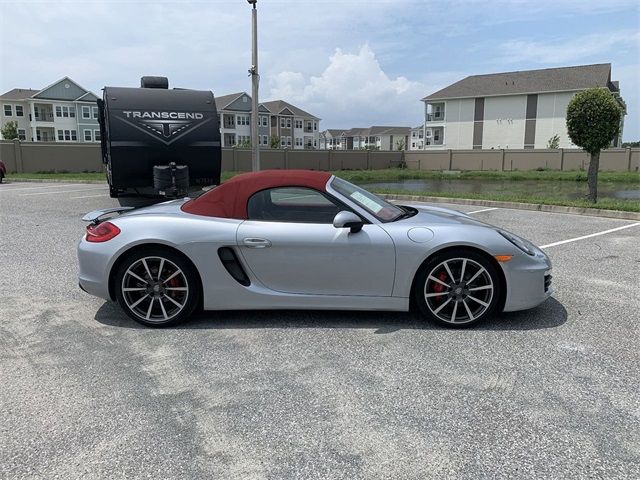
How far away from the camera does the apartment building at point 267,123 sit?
72750 mm

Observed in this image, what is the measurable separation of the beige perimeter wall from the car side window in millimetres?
32106

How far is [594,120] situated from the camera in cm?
1416

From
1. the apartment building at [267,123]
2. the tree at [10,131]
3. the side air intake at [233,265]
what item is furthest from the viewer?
the apartment building at [267,123]

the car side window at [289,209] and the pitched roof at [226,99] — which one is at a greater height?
the pitched roof at [226,99]

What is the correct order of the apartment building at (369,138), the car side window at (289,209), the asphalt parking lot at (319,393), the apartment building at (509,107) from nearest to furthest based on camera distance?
the asphalt parking lot at (319,393) < the car side window at (289,209) < the apartment building at (509,107) < the apartment building at (369,138)

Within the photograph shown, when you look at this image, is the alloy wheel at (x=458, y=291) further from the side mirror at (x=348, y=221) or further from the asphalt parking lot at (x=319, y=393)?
the side mirror at (x=348, y=221)

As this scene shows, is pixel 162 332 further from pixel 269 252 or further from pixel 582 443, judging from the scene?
pixel 582 443

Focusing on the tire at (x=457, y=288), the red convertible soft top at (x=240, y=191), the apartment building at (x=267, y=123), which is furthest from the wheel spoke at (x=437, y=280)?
the apartment building at (x=267, y=123)

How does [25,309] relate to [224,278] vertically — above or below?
below

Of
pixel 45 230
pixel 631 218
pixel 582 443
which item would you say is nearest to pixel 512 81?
pixel 631 218

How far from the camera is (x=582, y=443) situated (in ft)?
8.87

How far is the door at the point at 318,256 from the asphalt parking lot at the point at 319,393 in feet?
1.19

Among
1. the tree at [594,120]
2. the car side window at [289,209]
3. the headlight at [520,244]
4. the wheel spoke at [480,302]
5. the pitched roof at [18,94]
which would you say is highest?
the pitched roof at [18,94]

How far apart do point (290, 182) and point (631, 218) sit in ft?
32.2
